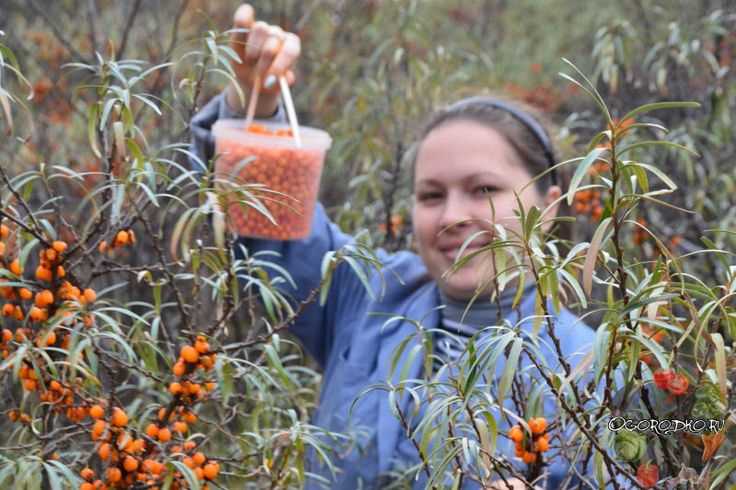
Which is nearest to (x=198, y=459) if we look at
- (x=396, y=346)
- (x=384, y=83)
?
(x=396, y=346)

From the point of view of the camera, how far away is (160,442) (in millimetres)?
1076

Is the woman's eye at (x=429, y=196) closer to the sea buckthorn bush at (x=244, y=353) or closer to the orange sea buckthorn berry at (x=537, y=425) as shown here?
the sea buckthorn bush at (x=244, y=353)

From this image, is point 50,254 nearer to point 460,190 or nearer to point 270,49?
point 270,49

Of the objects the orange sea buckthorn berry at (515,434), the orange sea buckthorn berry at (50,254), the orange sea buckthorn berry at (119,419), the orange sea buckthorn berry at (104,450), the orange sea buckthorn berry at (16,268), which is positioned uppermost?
the orange sea buckthorn berry at (50,254)

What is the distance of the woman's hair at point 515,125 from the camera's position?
77.2 inches

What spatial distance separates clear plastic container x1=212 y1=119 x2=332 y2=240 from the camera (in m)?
1.60

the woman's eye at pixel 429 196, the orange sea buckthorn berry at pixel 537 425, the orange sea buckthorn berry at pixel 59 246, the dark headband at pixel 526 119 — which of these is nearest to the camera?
the orange sea buckthorn berry at pixel 537 425

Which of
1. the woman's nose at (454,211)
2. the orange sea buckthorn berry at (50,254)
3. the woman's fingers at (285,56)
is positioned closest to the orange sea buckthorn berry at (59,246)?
the orange sea buckthorn berry at (50,254)

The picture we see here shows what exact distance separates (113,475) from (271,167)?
71 centimetres

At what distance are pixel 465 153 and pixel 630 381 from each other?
3.49 ft

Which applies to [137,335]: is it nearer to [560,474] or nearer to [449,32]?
[560,474]

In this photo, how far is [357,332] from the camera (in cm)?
196

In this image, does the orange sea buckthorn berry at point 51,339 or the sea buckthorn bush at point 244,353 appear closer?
the sea buckthorn bush at point 244,353

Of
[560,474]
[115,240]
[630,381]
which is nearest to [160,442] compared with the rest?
[115,240]
